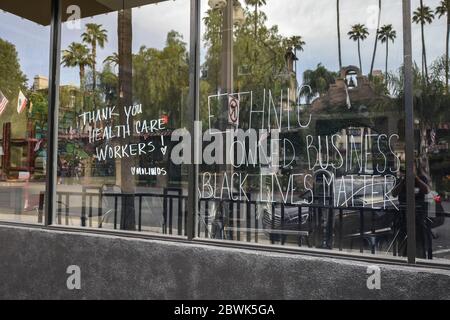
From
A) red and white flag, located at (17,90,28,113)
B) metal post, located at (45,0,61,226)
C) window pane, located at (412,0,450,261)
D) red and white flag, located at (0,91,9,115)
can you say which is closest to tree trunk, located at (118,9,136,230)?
metal post, located at (45,0,61,226)

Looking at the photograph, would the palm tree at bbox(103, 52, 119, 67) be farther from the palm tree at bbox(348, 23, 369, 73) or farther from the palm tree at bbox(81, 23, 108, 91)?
the palm tree at bbox(348, 23, 369, 73)

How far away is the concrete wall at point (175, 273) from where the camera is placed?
137 inches

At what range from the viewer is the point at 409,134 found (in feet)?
11.9

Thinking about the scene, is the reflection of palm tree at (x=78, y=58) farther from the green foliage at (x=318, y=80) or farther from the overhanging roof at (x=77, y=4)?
the green foliage at (x=318, y=80)

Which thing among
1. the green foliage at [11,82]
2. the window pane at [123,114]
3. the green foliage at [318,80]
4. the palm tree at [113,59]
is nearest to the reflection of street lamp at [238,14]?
the window pane at [123,114]

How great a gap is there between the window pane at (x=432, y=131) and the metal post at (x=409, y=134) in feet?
0.27

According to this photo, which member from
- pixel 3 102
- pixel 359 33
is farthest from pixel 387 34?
pixel 3 102

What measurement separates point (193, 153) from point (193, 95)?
557mm

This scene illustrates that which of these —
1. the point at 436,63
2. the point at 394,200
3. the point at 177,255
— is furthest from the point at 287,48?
the point at 177,255

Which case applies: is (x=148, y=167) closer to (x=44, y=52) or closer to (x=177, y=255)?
(x=177, y=255)

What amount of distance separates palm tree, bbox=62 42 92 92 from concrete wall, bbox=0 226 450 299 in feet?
6.20

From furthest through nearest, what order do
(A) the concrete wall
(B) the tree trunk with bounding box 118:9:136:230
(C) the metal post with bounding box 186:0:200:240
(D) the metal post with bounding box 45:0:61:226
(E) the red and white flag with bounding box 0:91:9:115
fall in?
(E) the red and white flag with bounding box 0:91:9:115 < (D) the metal post with bounding box 45:0:61:226 < (B) the tree trunk with bounding box 118:9:136:230 < (C) the metal post with bounding box 186:0:200:240 < (A) the concrete wall

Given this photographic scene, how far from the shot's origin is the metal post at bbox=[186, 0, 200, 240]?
15.0 ft

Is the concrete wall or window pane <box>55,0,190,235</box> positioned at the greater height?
window pane <box>55,0,190,235</box>
